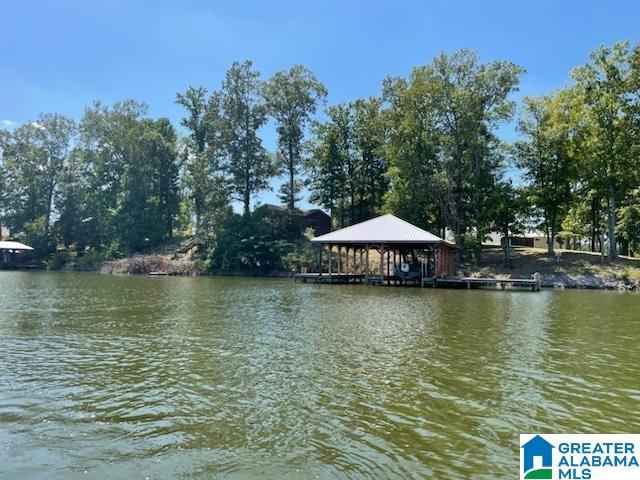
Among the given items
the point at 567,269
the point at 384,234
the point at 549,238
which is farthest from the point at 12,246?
the point at 567,269

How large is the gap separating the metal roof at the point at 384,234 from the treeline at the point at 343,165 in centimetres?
788

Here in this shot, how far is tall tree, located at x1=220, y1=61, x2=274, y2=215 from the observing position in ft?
169

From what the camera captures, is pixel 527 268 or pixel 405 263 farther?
pixel 527 268

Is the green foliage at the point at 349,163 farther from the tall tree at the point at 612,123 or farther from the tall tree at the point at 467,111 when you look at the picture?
the tall tree at the point at 612,123

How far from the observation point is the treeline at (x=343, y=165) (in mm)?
38938

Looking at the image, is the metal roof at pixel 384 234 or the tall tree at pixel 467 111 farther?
the tall tree at pixel 467 111

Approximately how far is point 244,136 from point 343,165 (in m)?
11.0

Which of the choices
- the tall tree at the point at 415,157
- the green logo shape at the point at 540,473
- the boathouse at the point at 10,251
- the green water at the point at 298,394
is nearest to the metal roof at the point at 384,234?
the tall tree at the point at 415,157

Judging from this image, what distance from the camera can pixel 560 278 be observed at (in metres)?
35.2

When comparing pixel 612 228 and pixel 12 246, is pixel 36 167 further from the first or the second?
pixel 612 228

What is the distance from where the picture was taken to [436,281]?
110 ft

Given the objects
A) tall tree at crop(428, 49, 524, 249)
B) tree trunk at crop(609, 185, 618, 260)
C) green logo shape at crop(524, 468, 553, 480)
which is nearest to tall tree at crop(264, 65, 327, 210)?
tall tree at crop(428, 49, 524, 249)

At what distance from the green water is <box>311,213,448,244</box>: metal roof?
16.7 m

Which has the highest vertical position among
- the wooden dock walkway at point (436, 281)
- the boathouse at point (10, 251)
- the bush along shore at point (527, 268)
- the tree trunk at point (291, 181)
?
the tree trunk at point (291, 181)
